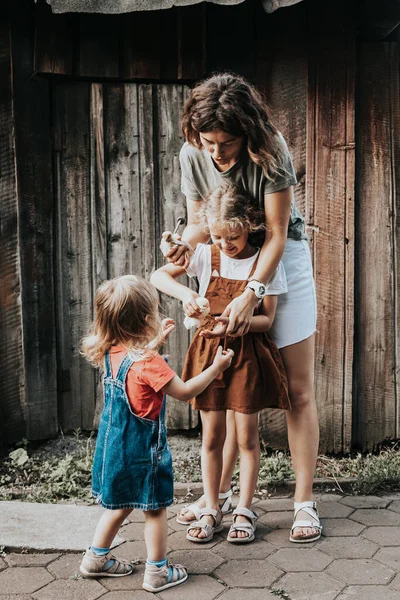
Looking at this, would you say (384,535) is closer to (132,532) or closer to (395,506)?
(395,506)

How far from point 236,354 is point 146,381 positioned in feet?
2.08

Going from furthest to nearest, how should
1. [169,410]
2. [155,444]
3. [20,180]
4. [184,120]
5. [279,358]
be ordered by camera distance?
[169,410] → [20,180] → [279,358] → [184,120] → [155,444]

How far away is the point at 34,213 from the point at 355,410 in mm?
2316

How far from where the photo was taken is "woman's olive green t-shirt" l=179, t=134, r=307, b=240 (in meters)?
3.28

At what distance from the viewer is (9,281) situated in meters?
4.49

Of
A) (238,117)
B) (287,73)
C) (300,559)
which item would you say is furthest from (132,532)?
(287,73)

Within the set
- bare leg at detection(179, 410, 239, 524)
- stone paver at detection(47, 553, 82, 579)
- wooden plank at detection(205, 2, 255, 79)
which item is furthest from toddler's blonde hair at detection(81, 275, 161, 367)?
wooden plank at detection(205, 2, 255, 79)

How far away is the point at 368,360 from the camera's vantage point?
4578mm

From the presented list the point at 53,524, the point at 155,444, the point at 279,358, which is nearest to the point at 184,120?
the point at 279,358

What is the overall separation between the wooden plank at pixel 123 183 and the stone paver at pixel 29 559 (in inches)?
72.6

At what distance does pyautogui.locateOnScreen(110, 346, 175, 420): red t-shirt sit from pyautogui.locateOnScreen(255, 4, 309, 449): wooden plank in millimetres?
1884

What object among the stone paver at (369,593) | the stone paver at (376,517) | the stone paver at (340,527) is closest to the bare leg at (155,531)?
the stone paver at (369,593)

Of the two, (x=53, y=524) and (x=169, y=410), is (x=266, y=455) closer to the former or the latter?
(x=169, y=410)

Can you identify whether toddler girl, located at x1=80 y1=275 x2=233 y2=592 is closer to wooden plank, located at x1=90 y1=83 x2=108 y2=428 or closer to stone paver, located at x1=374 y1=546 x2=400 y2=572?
stone paver, located at x1=374 y1=546 x2=400 y2=572
